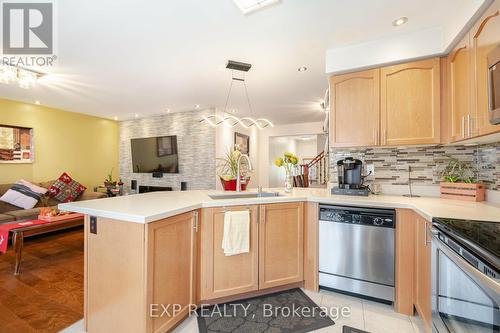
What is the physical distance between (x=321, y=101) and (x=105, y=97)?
4004mm

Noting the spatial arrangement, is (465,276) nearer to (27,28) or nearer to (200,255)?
(200,255)

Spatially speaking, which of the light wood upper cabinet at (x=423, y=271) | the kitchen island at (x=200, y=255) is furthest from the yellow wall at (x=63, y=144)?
the light wood upper cabinet at (x=423, y=271)

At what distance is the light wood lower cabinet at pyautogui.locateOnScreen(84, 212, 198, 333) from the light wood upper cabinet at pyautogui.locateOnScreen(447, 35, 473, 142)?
87.8 inches

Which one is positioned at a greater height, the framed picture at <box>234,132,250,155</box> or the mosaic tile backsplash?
the framed picture at <box>234,132,250,155</box>

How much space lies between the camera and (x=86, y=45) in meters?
2.34

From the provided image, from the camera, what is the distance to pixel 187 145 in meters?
5.10

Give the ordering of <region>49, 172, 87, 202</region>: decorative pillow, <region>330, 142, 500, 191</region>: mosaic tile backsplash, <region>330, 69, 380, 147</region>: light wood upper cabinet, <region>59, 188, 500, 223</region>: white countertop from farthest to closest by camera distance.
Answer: <region>49, 172, 87, 202</region>: decorative pillow → <region>330, 69, 380, 147</region>: light wood upper cabinet → <region>330, 142, 500, 191</region>: mosaic tile backsplash → <region>59, 188, 500, 223</region>: white countertop

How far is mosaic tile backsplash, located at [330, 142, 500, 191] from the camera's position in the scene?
6.43ft

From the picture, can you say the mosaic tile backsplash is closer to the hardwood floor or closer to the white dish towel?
the white dish towel

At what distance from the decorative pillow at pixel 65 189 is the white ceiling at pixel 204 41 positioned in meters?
1.64

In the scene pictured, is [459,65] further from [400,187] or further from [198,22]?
[198,22]

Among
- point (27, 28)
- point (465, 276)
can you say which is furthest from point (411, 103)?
point (27, 28)

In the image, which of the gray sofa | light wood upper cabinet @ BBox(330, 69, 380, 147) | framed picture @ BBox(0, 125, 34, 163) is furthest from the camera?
framed picture @ BBox(0, 125, 34, 163)

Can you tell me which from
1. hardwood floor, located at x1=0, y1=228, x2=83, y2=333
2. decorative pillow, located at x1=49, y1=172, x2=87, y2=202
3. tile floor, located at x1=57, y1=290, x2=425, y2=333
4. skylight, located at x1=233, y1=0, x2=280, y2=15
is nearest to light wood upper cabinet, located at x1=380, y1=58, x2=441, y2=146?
skylight, located at x1=233, y1=0, x2=280, y2=15
